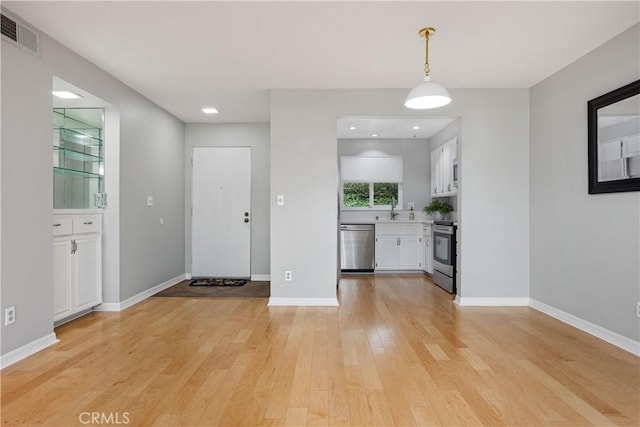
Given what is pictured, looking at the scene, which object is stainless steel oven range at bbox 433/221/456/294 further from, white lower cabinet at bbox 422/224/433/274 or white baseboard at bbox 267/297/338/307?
white baseboard at bbox 267/297/338/307

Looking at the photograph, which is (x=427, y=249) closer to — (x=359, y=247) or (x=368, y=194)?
(x=359, y=247)

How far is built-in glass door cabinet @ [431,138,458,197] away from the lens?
219 inches

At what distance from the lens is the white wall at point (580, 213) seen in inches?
112

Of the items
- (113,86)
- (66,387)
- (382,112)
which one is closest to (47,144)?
(113,86)

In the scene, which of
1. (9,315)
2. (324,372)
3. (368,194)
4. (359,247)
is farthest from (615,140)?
(9,315)

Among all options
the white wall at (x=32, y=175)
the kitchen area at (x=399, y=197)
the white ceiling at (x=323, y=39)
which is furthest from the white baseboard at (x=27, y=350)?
the kitchen area at (x=399, y=197)

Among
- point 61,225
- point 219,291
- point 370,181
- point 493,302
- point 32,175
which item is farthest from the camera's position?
point 370,181

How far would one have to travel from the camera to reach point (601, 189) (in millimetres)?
3061

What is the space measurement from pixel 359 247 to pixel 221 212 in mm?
2383

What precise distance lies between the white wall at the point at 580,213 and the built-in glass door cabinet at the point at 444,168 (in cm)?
147

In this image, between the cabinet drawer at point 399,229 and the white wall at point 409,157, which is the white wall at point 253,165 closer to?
the white wall at point 409,157

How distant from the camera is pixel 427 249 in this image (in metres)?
6.18

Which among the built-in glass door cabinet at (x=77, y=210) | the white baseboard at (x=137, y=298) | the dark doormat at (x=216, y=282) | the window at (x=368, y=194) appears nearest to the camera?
the built-in glass door cabinet at (x=77, y=210)

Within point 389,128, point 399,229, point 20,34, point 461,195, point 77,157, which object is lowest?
point 399,229
